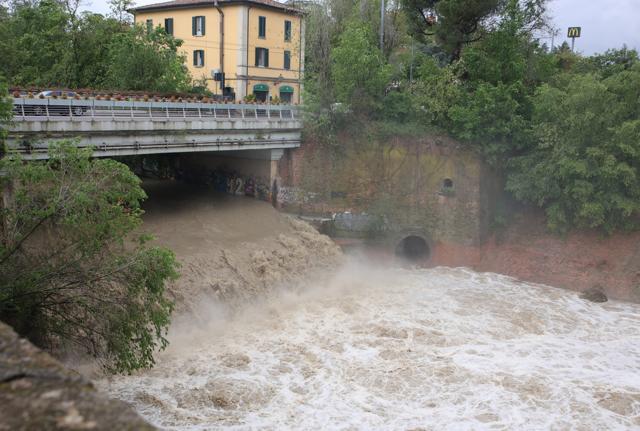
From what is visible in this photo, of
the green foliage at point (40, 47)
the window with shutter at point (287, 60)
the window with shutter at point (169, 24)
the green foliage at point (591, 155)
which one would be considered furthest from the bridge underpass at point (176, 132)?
the window with shutter at point (169, 24)

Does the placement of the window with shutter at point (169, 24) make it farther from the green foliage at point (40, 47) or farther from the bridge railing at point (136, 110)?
the bridge railing at point (136, 110)

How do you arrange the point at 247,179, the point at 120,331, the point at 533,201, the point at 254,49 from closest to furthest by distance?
the point at 120,331 < the point at 533,201 < the point at 247,179 < the point at 254,49

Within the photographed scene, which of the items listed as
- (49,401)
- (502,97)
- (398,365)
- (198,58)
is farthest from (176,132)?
(49,401)

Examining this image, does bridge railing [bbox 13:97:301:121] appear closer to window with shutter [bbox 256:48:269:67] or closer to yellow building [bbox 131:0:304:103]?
yellow building [bbox 131:0:304:103]

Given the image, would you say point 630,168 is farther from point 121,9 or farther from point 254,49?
point 121,9

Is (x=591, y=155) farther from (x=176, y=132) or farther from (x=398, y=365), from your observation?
(x=176, y=132)

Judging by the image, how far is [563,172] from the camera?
29688mm

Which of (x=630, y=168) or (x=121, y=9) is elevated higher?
(x=121, y=9)

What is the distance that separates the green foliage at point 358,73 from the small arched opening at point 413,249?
7.88 m

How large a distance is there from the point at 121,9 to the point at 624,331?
34980 millimetres

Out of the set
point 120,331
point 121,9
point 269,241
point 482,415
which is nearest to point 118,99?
Answer: point 269,241

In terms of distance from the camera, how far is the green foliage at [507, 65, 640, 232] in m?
29.0

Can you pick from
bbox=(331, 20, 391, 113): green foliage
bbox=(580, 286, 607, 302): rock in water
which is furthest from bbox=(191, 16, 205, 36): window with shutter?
bbox=(580, 286, 607, 302): rock in water

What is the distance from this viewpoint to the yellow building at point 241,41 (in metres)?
45.8
